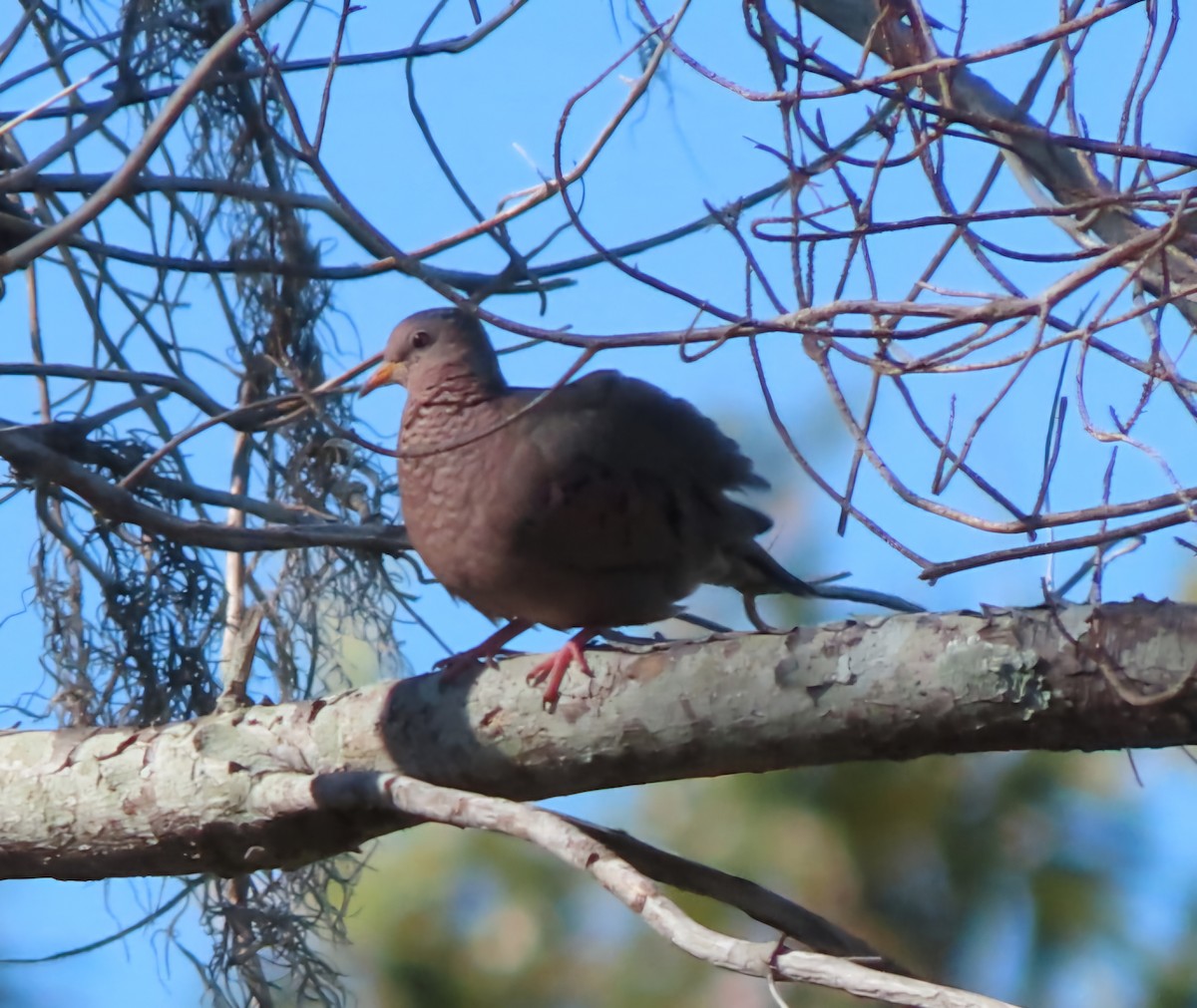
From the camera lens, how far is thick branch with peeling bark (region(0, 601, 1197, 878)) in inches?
78.9

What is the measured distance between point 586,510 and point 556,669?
692 mm

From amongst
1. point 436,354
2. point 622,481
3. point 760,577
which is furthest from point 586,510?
point 436,354

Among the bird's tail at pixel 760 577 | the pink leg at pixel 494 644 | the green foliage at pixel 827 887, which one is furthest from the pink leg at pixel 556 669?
the green foliage at pixel 827 887

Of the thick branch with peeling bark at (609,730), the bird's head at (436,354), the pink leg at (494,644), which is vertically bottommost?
the thick branch with peeling bark at (609,730)

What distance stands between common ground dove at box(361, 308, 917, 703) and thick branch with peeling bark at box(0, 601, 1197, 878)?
0.49m

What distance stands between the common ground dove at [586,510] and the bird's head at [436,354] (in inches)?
8.6

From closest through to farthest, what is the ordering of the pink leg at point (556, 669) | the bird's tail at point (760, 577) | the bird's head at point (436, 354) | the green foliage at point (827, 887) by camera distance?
the pink leg at point (556, 669)
the bird's tail at point (760, 577)
the bird's head at point (436, 354)
the green foliage at point (827, 887)

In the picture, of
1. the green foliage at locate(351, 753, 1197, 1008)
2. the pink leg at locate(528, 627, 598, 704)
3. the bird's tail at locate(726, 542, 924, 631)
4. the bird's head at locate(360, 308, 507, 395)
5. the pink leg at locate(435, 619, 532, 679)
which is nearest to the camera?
the pink leg at locate(528, 627, 598, 704)

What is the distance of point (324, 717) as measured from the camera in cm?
254

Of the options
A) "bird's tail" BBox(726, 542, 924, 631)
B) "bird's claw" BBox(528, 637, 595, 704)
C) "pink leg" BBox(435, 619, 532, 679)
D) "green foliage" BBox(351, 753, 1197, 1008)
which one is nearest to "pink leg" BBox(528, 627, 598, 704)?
"bird's claw" BBox(528, 637, 595, 704)

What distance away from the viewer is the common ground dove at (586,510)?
303 centimetres

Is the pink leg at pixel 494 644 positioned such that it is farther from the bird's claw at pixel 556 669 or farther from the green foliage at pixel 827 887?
the green foliage at pixel 827 887

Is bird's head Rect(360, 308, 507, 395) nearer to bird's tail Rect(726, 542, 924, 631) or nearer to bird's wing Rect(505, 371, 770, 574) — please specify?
bird's wing Rect(505, 371, 770, 574)

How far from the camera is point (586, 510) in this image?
3.03m
